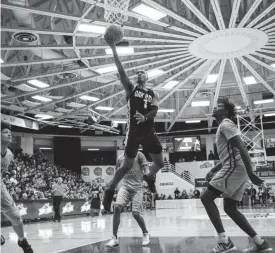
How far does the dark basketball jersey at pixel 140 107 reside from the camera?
5.34m

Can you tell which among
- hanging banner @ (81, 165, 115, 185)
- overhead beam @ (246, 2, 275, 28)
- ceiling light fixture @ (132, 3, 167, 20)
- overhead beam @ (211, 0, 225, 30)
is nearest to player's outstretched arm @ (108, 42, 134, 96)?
overhead beam @ (211, 0, 225, 30)

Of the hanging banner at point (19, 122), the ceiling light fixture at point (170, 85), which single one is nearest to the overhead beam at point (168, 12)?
the ceiling light fixture at point (170, 85)

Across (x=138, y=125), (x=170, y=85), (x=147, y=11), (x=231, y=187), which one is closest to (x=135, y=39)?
(x=147, y=11)

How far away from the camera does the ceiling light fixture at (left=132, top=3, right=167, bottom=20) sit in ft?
Result: 46.5

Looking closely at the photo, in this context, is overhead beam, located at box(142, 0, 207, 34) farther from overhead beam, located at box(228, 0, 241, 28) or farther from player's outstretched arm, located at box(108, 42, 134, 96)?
player's outstretched arm, located at box(108, 42, 134, 96)

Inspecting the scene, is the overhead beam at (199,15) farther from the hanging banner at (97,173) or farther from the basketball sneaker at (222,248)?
the hanging banner at (97,173)

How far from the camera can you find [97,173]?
3944cm

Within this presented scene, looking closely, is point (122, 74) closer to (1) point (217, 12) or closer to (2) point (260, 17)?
(1) point (217, 12)

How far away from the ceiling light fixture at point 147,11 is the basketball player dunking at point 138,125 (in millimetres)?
9377

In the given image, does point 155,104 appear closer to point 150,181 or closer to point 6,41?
point 150,181

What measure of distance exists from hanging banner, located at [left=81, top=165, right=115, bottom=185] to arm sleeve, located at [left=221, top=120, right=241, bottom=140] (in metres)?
33.7

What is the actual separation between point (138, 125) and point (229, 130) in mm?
1351

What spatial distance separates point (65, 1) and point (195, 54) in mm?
6945

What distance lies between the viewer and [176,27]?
15070 mm
